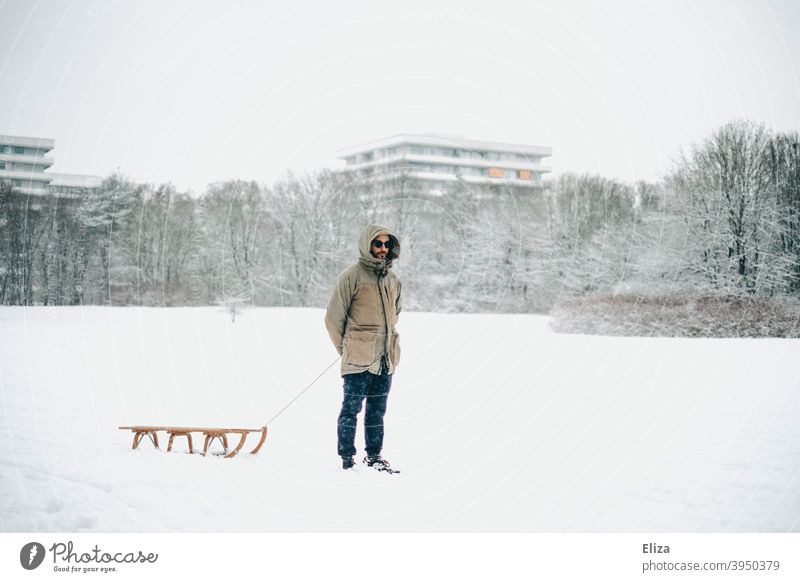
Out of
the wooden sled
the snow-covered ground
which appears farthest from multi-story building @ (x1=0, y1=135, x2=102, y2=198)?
the wooden sled

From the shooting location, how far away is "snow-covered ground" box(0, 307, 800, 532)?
4.25 meters

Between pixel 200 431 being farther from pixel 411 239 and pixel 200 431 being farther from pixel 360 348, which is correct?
pixel 411 239

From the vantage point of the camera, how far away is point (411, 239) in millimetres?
25141

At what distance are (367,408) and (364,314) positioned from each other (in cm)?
75

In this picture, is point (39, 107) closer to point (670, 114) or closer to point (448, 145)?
point (670, 114)

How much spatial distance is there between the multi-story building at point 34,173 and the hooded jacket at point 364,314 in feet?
17.9

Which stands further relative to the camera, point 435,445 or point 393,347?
point 435,445

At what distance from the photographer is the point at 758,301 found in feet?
46.0

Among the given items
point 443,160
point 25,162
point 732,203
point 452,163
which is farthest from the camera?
point 452,163

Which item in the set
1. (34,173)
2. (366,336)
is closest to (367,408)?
(366,336)

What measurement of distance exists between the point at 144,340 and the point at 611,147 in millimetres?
10985

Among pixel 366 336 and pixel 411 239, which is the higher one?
pixel 411 239

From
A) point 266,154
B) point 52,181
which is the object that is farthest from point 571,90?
point 52,181

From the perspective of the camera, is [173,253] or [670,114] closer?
[670,114]
